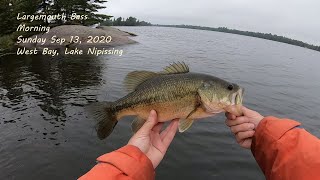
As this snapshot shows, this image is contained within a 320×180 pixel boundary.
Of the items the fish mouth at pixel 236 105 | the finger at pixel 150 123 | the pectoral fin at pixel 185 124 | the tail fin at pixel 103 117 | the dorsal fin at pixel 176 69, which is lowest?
the tail fin at pixel 103 117

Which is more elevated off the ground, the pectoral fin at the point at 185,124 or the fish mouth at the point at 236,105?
the fish mouth at the point at 236,105

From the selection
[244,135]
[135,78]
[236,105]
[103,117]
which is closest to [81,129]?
[103,117]

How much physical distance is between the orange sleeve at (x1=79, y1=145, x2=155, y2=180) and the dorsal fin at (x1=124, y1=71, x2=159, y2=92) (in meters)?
1.54

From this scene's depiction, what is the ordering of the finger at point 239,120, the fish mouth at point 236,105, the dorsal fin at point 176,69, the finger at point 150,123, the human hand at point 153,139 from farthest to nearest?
the dorsal fin at point 176,69 → the finger at point 239,120 → the fish mouth at point 236,105 → the finger at point 150,123 → the human hand at point 153,139

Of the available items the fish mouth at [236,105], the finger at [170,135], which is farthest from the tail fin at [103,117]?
the fish mouth at [236,105]

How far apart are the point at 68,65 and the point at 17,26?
18327mm

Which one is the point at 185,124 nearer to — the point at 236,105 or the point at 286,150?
the point at 236,105

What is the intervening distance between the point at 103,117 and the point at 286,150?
8.35 feet

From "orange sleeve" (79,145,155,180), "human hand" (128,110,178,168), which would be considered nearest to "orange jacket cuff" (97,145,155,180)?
"orange sleeve" (79,145,155,180)

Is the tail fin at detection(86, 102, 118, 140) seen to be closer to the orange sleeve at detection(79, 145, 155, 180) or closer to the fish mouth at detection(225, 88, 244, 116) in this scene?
the orange sleeve at detection(79, 145, 155, 180)

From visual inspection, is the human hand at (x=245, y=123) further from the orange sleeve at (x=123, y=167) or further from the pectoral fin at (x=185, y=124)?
the orange sleeve at (x=123, y=167)

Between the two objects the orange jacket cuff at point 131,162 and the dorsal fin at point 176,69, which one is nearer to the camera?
the orange jacket cuff at point 131,162

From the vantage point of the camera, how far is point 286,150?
11.4 feet

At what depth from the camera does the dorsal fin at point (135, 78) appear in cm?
445
